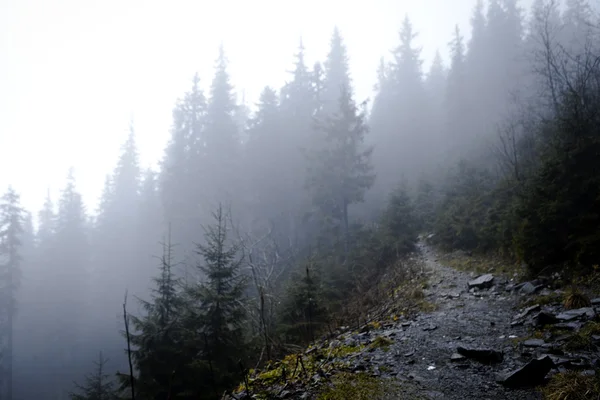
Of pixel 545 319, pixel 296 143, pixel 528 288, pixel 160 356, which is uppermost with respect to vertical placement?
pixel 296 143

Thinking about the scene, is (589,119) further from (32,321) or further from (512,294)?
(32,321)

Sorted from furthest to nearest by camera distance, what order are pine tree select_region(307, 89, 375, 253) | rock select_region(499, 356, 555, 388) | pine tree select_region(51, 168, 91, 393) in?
pine tree select_region(51, 168, 91, 393), pine tree select_region(307, 89, 375, 253), rock select_region(499, 356, 555, 388)

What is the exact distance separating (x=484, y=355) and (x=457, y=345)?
2.43 ft

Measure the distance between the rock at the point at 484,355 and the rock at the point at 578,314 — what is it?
1.78 m

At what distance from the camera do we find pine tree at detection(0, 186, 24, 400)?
89.7 feet

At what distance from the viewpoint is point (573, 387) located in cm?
295

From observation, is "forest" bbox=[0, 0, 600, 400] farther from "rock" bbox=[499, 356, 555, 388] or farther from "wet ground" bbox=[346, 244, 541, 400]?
"rock" bbox=[499, 356, 555, 388]

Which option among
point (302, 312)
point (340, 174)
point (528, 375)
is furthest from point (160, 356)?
point (340, 174)

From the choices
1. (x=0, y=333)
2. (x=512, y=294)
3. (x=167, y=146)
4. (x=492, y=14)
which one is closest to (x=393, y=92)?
(x=492, y=14)

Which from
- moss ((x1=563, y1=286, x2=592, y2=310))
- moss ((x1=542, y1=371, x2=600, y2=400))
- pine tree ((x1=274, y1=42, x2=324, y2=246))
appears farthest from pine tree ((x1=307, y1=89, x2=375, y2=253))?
moss ((x1=542, y1=371, x2=600, y2=400))

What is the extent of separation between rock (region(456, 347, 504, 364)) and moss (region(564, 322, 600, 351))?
82cm

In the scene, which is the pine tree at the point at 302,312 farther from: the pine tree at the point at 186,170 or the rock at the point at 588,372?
the pine tree at the point at 186,170

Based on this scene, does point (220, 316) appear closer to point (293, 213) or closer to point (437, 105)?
point (293, 213)

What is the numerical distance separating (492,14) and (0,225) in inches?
2320
